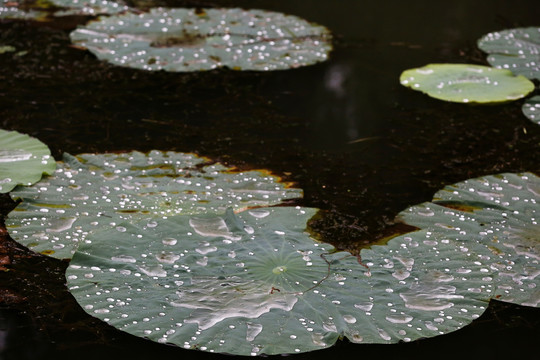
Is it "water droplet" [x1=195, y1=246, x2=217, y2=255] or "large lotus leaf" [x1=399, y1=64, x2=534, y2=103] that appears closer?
"water droplet" [x1=195, y1=246, x2=217, y2=255]

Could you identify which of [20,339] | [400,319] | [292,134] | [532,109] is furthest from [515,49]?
[20,339]

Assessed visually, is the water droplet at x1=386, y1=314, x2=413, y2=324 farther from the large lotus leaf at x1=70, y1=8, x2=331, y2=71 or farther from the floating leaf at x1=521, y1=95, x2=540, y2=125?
the large lotus leaf at x1=70, y1=8, x2=331, y2=71

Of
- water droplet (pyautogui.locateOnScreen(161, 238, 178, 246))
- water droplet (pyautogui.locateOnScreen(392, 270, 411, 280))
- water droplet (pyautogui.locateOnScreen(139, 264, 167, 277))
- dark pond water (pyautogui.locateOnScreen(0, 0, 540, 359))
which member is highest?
water droplet (pyautogui.locateOnScreen(161, 238, 178, 246))

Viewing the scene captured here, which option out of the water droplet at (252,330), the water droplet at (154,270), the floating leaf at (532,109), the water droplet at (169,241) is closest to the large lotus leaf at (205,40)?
the floating leaf at (532,109)

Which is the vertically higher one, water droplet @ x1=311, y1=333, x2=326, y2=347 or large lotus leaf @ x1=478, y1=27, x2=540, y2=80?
large lotus leaf @ x1=478, y1=27, x2=540, y2=80

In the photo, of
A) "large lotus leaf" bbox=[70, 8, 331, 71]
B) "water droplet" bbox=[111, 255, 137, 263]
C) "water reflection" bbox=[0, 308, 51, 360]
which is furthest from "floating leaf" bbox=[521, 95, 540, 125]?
"water reflection" bbox=[0, 308, 51, 360]
